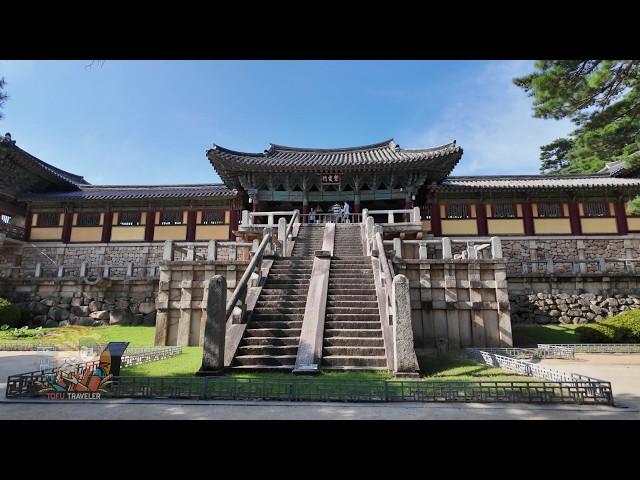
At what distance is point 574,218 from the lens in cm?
2280

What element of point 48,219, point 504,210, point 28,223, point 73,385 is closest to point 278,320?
point 73,385

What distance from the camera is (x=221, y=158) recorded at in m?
21.3

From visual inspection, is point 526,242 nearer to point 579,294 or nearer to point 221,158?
point 579,294

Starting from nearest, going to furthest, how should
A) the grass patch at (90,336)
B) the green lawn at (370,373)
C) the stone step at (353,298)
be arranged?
the green lawn at (370,373), the stone step at (353,298), the grass patch at (90,336)

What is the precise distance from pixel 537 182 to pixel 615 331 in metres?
13.3

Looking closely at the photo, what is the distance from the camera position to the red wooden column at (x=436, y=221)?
23.3 metres

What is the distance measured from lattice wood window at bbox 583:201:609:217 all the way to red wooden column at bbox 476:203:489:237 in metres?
5.74

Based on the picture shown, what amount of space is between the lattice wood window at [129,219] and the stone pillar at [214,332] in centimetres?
1934

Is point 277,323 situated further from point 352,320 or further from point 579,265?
point 579,265

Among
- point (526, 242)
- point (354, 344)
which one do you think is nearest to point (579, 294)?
point (526, 242)

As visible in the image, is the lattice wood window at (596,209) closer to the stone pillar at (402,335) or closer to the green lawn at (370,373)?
the green lawn at (370,373)

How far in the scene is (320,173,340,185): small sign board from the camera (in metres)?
22.3

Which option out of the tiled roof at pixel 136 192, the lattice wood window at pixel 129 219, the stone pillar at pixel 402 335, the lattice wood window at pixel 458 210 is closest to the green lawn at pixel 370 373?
the stone pillar at pixel 402 335
